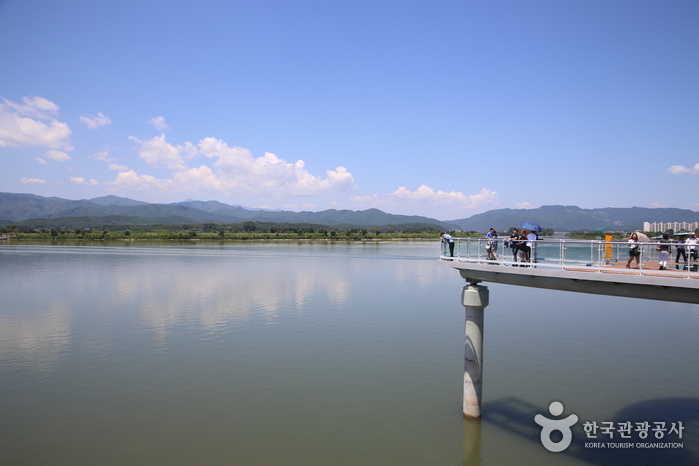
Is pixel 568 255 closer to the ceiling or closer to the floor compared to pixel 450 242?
closer to the floor

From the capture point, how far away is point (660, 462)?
1264 centimetres

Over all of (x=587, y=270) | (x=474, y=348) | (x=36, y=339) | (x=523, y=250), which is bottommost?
(x=36, y=339)

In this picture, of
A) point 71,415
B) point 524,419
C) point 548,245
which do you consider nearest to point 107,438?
point 71,415

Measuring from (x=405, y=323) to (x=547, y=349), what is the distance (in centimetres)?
894

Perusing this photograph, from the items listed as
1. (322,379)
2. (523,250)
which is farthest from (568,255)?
(322,379)

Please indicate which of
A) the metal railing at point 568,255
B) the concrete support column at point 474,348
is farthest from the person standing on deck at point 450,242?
the concrete support column at point 474,348

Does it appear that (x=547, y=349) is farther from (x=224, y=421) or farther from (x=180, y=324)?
(x=180, y=324)

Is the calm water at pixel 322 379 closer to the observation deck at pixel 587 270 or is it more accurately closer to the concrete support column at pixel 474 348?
the concrete support column at pixel 474 348

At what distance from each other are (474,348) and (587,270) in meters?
4.26

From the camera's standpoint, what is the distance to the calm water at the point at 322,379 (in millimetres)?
13492

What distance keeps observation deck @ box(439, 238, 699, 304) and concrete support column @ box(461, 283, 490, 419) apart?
653 mm

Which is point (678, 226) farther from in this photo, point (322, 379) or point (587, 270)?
point (322, 379)

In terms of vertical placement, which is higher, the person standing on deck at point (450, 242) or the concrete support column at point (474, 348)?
the person standing on deck at point (450, 242)

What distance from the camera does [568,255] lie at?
49.0 feet
